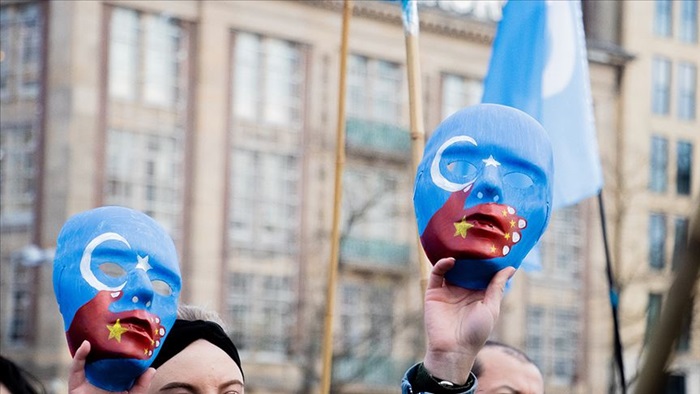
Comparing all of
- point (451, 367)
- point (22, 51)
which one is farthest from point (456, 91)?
point (451, 367)

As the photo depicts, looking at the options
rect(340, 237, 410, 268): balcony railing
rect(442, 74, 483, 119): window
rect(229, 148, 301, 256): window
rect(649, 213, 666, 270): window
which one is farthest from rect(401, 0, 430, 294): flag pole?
rect(649, 213, 666, 270): window

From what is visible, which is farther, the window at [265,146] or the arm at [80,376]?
the window at [265,146]

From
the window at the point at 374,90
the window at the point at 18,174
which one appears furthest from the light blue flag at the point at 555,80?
the window at the point at 374,90

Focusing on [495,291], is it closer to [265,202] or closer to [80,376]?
[80,376]

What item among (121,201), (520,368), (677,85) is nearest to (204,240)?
(121,201)

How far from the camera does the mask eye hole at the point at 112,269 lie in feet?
12.3

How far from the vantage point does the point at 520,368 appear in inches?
193

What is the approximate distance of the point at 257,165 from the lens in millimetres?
37469

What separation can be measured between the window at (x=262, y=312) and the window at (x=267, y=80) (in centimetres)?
355

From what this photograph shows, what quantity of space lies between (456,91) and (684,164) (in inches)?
297

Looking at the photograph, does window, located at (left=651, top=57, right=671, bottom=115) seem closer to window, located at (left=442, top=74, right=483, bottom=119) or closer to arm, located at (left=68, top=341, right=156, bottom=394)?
window, located at (left=442, top=74, right=483, bottom=119)

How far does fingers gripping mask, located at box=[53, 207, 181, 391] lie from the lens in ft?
11.8

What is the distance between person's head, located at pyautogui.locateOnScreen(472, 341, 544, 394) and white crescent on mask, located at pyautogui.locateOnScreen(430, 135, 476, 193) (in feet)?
5.24

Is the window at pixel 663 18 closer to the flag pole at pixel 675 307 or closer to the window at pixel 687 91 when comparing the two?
the window at pixel 687 91
